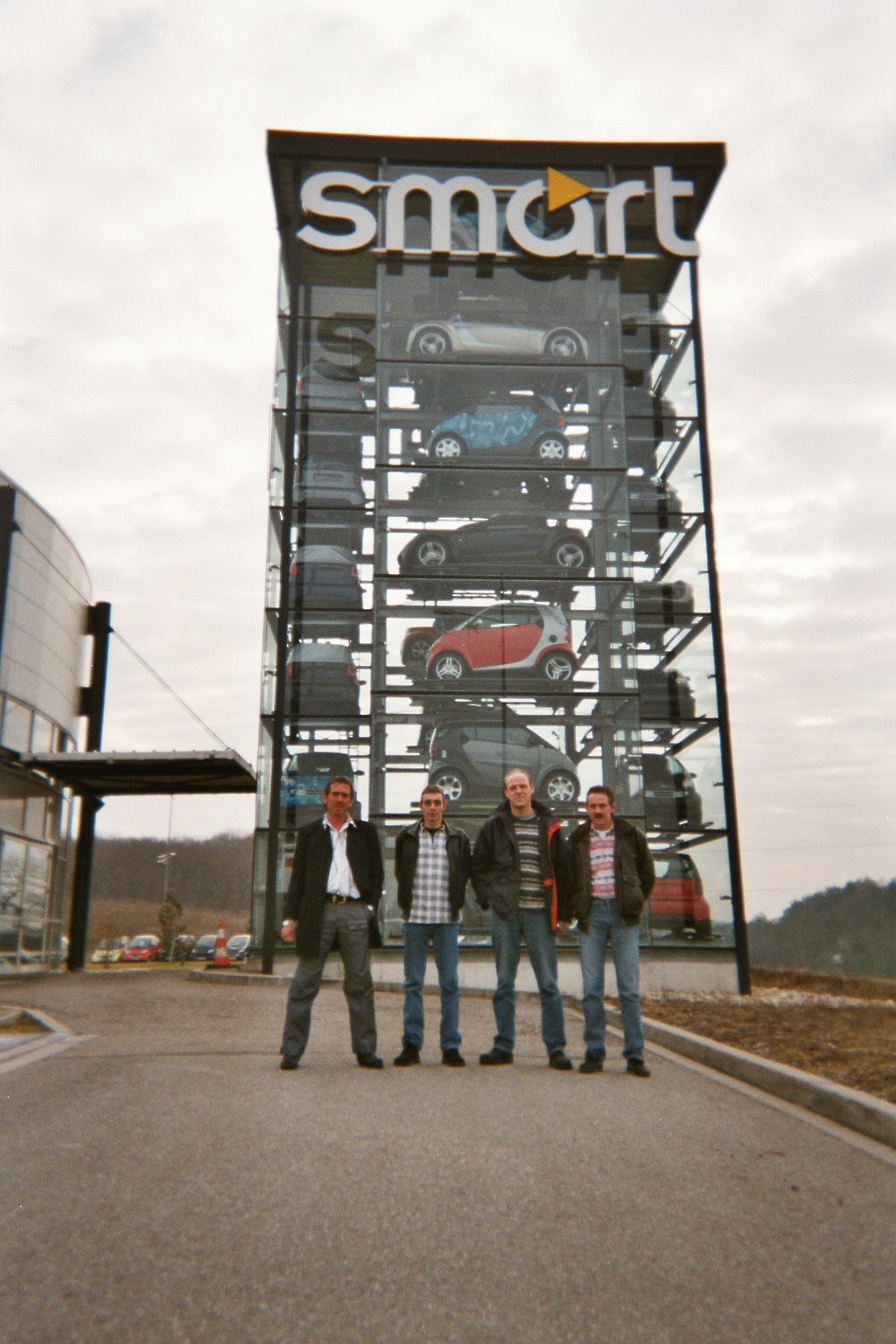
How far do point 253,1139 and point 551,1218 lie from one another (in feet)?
5.87

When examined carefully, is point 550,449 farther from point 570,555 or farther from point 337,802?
point 337,802

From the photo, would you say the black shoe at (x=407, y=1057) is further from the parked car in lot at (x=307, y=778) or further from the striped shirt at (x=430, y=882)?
the parked car in lot at (x=307, y=778)

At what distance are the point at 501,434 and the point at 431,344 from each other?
2078mm

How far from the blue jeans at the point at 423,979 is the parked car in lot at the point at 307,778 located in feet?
38.1

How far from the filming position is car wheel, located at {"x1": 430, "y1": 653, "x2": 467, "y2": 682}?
20.7 meters

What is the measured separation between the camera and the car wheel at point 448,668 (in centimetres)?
2073

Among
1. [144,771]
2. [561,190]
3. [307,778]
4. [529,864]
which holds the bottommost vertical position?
[529,864]

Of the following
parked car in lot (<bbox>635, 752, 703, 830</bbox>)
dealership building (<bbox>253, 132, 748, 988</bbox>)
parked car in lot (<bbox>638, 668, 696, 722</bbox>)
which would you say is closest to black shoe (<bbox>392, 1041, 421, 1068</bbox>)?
dealership building (<bbox>253, 132, 748, 988</bbox>)

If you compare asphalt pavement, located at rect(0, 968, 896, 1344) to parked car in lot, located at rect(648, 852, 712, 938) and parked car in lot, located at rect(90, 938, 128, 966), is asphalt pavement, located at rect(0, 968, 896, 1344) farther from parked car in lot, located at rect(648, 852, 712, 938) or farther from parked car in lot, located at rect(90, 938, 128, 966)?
parked car in lot, located at rect(90, 938, 128, 966)

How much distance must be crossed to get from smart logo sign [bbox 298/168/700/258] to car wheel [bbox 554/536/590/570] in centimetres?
550

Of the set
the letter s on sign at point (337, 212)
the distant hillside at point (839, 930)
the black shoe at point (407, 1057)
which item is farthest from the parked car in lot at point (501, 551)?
the distant hillside at point (839, 930)

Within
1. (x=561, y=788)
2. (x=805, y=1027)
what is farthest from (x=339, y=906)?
(x=561, y=788)

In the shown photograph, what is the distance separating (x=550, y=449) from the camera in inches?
896

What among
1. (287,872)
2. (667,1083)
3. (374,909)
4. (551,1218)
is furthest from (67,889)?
(551,1218)
